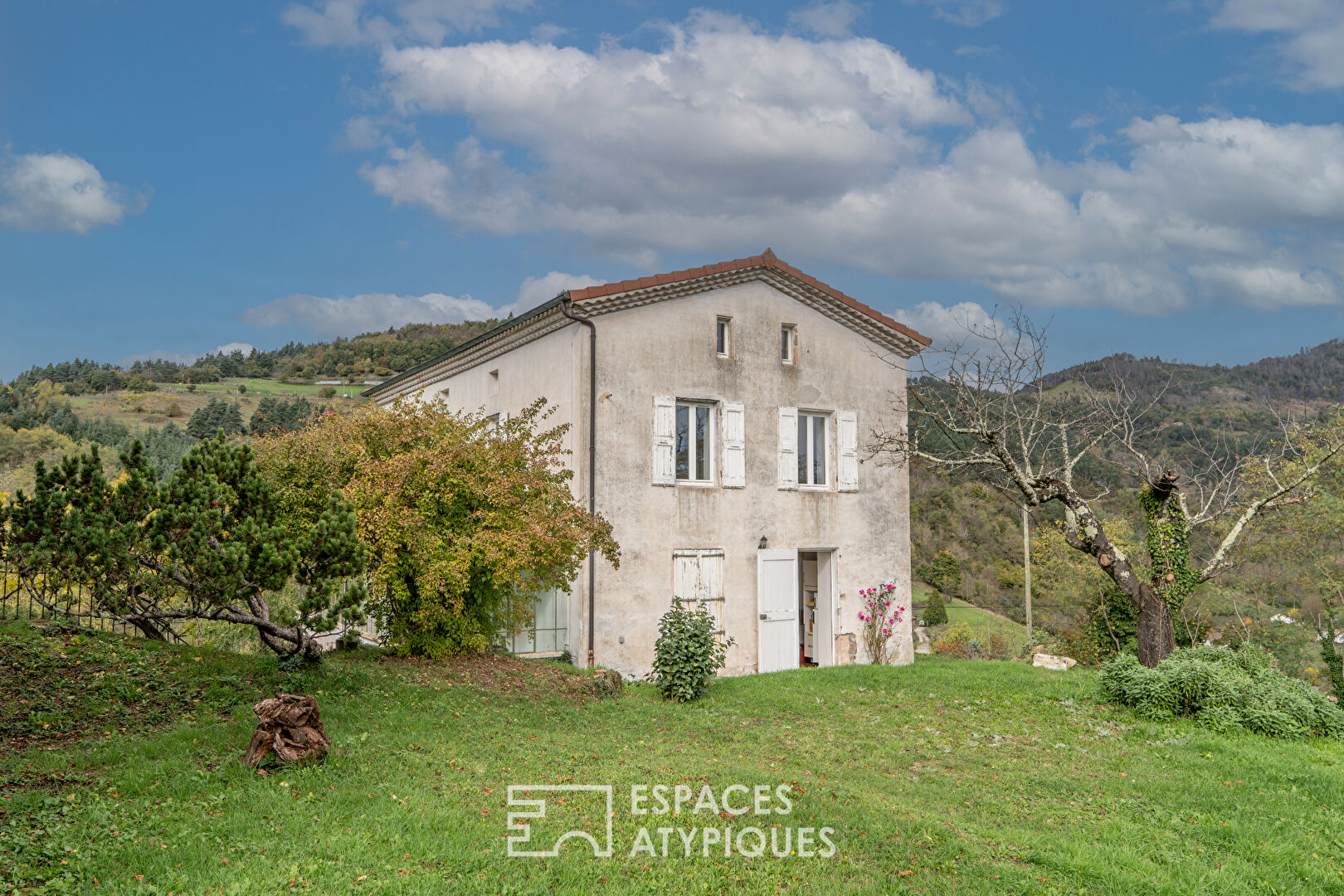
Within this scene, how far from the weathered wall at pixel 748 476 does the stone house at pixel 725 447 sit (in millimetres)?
33

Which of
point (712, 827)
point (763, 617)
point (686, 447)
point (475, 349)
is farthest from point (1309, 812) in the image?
point (475, 349)

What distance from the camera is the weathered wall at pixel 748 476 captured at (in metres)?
14.2

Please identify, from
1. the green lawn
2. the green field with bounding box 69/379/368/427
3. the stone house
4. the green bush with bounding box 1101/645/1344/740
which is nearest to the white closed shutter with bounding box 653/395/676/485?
the stone house

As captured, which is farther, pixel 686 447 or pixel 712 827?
pixel 686 447

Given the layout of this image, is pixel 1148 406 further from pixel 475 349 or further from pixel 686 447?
pixel 475 349

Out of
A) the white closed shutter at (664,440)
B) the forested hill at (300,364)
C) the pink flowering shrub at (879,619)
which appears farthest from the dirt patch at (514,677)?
the forested hill at (300,364)

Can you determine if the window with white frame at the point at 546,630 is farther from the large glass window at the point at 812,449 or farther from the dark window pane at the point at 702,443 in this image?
the large glass window at the point at 812,449

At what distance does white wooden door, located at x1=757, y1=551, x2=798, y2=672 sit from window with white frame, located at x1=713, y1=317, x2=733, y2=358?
3.90m

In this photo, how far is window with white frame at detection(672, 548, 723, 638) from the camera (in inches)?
575

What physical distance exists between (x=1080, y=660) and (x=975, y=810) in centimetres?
1522

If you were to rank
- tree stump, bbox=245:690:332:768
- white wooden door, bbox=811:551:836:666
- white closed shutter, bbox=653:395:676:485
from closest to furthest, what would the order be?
tree stump, bbox=245:690:332:768, white closed shutter, bbox=653:395:676:485, white wooden door, bbox=811:551:836:666

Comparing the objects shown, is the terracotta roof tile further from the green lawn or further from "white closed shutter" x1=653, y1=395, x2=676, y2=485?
the green lawn

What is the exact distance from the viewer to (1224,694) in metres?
10.2

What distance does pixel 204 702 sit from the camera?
873cm
